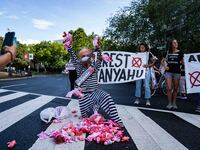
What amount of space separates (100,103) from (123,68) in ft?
11.2

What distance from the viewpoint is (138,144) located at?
494 centimetres

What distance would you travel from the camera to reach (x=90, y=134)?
17.9 feet

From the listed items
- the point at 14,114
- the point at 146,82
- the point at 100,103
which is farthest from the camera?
the point at 146,82

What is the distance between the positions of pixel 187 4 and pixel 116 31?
26.9 feet

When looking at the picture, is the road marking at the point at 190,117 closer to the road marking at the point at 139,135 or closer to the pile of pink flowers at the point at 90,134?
the road marking at the point at 139,135

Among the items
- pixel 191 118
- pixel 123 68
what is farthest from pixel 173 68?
pixel 191 118

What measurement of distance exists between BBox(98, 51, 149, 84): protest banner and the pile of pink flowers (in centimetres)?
364

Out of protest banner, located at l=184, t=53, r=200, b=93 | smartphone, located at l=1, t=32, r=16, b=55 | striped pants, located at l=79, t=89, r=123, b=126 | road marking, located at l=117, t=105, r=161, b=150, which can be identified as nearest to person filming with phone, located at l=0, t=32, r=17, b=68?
smartphone, located at l=1, t=32, r=16, b=55

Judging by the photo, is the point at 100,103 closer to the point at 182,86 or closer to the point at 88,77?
the point at 88,77

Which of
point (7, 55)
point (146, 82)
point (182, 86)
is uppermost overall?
point (7, 55)

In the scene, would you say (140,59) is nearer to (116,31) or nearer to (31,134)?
(31,134)

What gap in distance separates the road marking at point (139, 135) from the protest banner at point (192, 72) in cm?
262

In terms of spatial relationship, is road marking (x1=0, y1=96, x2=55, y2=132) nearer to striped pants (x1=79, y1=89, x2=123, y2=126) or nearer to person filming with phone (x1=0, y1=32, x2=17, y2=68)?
striped pants (x1=79, y1=89, x2=123, y2=126)

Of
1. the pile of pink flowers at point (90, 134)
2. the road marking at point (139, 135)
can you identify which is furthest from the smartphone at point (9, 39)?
the road marking at point (139, 135)
